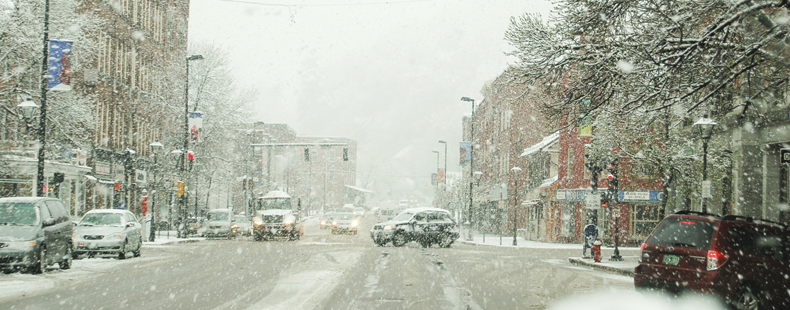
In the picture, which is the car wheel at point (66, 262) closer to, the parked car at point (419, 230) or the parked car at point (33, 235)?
the parked car at point (33, 235)

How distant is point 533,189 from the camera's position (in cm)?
4641

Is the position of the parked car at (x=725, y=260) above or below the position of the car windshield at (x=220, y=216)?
above

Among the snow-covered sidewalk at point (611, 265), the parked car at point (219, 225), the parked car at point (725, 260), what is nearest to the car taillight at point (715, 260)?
the parked car at point (725, 260)

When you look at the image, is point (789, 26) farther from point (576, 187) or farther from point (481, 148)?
point (481, 148)

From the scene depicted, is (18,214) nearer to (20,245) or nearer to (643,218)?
(20,245)

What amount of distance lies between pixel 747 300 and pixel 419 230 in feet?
67.8

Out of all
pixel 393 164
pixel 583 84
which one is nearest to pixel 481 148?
pixel 583 84

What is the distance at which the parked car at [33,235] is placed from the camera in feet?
50.8

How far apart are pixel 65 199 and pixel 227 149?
55.3ft

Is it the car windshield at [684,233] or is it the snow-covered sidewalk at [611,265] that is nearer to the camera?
the car windshield at [684,233]

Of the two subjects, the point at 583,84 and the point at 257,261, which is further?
the point at 257,261

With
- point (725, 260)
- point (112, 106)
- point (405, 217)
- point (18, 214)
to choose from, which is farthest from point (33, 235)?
point (112, 106)

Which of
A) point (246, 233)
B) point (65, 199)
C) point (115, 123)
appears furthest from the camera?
point (246, 233)

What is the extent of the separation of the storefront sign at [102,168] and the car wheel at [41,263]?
2328 cm
